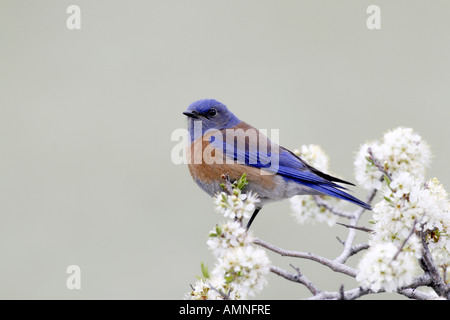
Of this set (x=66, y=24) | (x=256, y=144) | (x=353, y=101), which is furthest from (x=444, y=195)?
(x=66, y=24)

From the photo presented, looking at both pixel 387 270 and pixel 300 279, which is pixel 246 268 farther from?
pixel 387 270

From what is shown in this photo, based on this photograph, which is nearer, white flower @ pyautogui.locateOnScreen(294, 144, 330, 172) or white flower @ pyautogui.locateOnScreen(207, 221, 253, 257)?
white flower @ pyautogui.locateOnScreen(207, 221, 253, 257)

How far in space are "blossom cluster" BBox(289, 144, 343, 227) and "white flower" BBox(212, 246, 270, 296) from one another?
1.38 m

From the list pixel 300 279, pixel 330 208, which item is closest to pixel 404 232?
pixel 300 279

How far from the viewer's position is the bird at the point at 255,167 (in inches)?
146

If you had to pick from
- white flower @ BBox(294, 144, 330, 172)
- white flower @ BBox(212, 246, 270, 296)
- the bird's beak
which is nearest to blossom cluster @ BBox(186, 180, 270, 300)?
white flower @ BBox(212, 246, 270, 296)

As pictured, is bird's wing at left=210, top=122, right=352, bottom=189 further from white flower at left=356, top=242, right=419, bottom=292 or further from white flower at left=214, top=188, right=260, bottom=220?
white flower at left=356, top=242, right=419, bottom=292

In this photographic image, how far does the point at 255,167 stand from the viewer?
153 inches

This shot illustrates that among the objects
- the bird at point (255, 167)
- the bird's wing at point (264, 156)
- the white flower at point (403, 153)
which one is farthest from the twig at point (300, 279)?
the bird's wing at point (264, 156)

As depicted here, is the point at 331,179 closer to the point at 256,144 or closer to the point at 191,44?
the point at 256,144

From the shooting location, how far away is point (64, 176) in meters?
7.13

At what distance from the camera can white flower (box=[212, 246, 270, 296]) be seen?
83.7 inches

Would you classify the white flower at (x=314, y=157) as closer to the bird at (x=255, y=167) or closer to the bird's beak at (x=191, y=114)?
the bird at (x=255, y=167)

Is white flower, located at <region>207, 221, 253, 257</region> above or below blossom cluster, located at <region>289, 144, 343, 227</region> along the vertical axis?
below
